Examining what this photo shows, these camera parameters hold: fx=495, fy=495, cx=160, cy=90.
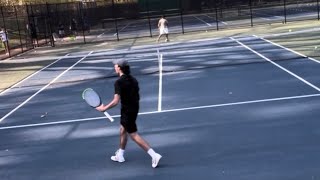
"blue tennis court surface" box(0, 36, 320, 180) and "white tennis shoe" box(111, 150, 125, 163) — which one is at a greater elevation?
"white tennis shoe" box(111, 150, 125, 163)

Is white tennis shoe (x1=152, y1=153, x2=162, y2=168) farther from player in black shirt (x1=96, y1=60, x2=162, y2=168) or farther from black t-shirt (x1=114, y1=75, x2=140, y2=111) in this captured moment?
black t-shirt (x1=114, y1=75, x2=140, y2=111)

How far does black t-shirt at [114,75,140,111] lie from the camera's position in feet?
23.0

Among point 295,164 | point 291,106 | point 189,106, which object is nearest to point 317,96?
point 291,106

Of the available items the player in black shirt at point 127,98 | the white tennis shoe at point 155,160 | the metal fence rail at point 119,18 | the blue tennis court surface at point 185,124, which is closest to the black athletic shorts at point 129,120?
the player in black shirt at point 127,98

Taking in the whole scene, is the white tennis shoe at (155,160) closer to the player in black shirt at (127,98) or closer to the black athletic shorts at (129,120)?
the player in black shirt at (127,98)

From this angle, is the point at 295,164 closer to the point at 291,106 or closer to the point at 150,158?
the point at 150,158

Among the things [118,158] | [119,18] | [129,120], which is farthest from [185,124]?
[119,18]

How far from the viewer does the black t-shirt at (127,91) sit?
7020 millimetres

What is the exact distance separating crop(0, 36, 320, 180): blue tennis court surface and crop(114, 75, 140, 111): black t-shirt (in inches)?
37.9

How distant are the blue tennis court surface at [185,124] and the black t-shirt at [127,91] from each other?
3.16 feet

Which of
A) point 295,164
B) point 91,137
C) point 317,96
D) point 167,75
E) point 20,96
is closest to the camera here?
point 295,164

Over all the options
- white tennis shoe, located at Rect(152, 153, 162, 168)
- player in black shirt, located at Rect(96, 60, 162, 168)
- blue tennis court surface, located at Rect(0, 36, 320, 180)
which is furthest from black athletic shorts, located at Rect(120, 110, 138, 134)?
blue tennis court surface, located at Rect(0, 36, 320, 180)

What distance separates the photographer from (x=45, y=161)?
833 cm

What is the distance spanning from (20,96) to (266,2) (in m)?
57.3
